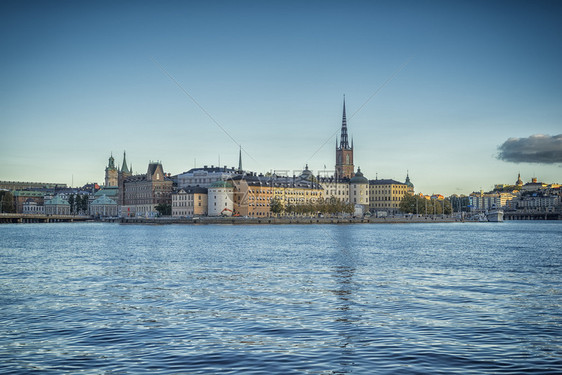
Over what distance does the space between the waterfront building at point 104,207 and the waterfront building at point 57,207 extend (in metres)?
11.9

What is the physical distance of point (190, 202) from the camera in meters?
146

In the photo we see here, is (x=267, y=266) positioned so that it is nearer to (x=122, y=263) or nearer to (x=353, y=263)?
(x=353, y=263)

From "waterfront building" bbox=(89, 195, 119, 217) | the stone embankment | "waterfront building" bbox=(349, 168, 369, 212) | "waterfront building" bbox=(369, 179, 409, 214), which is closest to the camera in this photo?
the stone embankment

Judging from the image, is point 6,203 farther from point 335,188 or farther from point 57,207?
point 335,188

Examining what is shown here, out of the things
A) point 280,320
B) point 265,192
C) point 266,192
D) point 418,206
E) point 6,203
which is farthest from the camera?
point 6,203

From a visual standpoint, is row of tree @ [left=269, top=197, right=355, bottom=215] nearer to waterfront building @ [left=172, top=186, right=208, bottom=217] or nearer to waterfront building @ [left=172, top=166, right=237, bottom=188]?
waterfront building @ [left=172, top=186, right=208, bottom=217]

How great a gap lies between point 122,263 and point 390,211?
156m

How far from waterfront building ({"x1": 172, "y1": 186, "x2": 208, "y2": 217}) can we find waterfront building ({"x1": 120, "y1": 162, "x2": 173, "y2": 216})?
12288mm

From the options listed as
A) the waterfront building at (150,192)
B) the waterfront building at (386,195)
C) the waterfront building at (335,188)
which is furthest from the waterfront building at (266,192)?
the waterfront building at (386,195)

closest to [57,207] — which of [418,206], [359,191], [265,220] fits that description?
[265,220]

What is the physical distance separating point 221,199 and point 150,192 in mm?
29404

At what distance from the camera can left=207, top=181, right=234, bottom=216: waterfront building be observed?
140625mm

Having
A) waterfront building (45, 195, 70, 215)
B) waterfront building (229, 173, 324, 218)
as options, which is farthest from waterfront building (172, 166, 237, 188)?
waterfront building (45, 195, 70, 215)

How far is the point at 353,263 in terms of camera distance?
1371 inches
